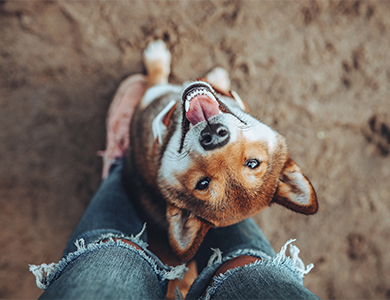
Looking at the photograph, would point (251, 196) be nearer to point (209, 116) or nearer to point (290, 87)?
point (209, 116)

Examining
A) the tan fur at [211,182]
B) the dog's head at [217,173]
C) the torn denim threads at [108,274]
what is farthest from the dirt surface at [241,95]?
the torn denim threads at [108,274]

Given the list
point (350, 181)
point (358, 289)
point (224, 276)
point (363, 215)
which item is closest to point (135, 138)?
point (224, 276)

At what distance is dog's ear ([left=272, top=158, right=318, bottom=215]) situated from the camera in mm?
1485

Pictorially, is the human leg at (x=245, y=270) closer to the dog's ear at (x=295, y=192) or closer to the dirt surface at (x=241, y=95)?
the dog's ear at (x=295, y=192)

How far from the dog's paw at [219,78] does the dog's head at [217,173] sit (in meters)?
1.02

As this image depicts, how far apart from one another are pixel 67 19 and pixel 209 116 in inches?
87.4

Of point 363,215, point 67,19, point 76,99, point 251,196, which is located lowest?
point 363,215

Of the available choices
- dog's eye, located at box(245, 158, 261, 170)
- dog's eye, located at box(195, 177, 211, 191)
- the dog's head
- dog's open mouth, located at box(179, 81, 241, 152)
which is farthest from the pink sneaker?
dog's eye, located at box(245, 158, 261, 170)

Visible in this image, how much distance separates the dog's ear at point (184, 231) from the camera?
1391 mm

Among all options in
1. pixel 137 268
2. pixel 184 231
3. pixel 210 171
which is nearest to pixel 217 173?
pixel 210 171

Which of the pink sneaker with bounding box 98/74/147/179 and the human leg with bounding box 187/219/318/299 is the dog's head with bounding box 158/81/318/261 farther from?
the pink sneaker with bounding box 98/74/147/179

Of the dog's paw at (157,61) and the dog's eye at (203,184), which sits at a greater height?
the dog's paw at (157,61)

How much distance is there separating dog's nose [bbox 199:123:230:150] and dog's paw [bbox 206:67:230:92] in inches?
53.6

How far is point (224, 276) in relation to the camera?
1.41 meters
